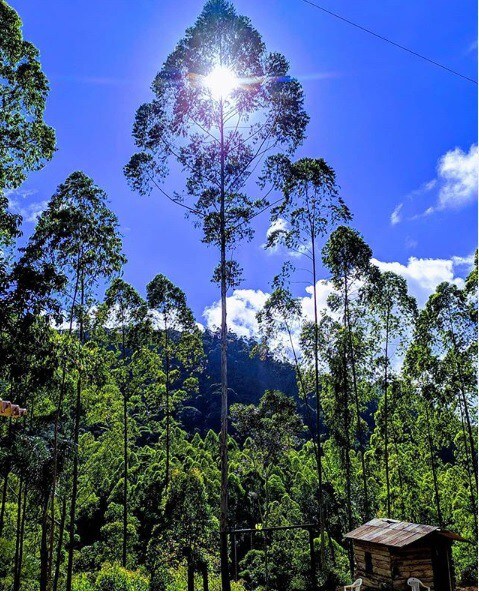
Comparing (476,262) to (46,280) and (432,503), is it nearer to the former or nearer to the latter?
(46,280)

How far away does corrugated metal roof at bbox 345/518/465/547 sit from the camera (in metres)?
7.74

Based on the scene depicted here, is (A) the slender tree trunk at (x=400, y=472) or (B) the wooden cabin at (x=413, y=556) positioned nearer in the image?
(B) the wooden cabin at (x=413, y=556)

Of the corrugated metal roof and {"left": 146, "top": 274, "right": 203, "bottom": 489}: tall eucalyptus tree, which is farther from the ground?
{"left": 146, "top": 274, "right": 203, "bottom": 489}: tall eucalyptus tree

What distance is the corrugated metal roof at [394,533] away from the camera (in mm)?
7738

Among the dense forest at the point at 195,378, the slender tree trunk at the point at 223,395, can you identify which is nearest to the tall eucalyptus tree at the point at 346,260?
the dense forest at the point at 195,378

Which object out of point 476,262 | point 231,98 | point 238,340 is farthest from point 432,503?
point 238,340

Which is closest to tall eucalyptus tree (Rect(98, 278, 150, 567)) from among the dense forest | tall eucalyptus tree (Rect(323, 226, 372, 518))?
the dense forest

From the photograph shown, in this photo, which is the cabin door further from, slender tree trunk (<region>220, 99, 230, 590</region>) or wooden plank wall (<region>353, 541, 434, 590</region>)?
slender tree trunk (<region>220, 99, 230, 590</region>)

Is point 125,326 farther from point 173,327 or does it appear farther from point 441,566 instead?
point 441,566

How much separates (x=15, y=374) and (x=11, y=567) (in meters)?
7.75

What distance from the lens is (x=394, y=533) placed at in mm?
8258

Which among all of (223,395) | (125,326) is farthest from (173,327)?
(223,395)

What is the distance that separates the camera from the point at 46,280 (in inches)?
258

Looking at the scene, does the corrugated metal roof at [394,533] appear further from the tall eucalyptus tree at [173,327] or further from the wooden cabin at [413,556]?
the tall eucalyptus tree at [173,327]
